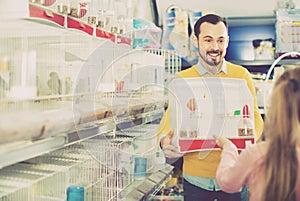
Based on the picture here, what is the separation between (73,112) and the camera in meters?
1.46

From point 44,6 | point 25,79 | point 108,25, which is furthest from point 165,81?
point 25,79

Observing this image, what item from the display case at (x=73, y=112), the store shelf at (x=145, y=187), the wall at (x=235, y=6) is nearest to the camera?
the display case at (x=73, y=112)

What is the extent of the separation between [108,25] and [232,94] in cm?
Result: 85

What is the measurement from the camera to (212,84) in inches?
83.5

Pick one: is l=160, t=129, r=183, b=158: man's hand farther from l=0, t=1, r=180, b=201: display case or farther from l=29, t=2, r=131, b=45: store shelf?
l=29, t=2, r=131, b=45: store shelf

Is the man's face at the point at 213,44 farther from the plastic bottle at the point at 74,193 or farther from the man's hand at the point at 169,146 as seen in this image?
the plastic bottle at the point at 74,193

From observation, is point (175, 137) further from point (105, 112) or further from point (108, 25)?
point (108, 25)

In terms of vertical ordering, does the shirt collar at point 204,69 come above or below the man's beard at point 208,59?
below

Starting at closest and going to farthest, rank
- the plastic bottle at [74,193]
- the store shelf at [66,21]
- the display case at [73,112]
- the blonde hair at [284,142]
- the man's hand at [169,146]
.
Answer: the display case at [73,112]
the blonde hair at [284,142]
the store shelf at [66,21]
the plastic bottle at [74,193]
the man's hand at [169,146]

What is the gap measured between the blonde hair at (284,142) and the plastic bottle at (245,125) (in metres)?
0.65

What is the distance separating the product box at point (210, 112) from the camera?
6.79 ft

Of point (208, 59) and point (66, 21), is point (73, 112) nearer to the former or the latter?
point (66, 21)

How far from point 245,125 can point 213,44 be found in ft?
1.44

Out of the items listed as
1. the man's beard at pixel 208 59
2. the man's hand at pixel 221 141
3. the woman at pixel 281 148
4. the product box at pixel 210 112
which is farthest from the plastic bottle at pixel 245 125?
the woman at pixel 281 148
